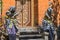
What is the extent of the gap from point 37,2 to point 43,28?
204 centimetres

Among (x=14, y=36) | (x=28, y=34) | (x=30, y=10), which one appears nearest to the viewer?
(x=14, y=36)

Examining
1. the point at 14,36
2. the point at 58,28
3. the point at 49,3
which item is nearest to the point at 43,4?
the point at 49,3

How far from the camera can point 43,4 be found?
709 inches

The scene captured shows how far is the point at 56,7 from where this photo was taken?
716 inches

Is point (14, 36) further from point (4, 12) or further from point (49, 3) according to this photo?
point (49, 3)

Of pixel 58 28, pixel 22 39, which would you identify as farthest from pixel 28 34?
pixel 58 28

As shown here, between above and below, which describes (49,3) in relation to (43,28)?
above

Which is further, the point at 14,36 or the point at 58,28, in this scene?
the point at 58,28

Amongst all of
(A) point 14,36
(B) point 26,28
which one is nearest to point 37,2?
(B) point 26,28

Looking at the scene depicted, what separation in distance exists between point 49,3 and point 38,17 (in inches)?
41.6

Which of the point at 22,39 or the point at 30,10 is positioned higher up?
the point at 30,10

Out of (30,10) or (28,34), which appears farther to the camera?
(30,10)

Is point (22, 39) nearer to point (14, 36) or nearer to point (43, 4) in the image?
point (14, 36)

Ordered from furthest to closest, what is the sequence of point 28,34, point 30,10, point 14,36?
point 30,10
point 28,34
point 14,36
